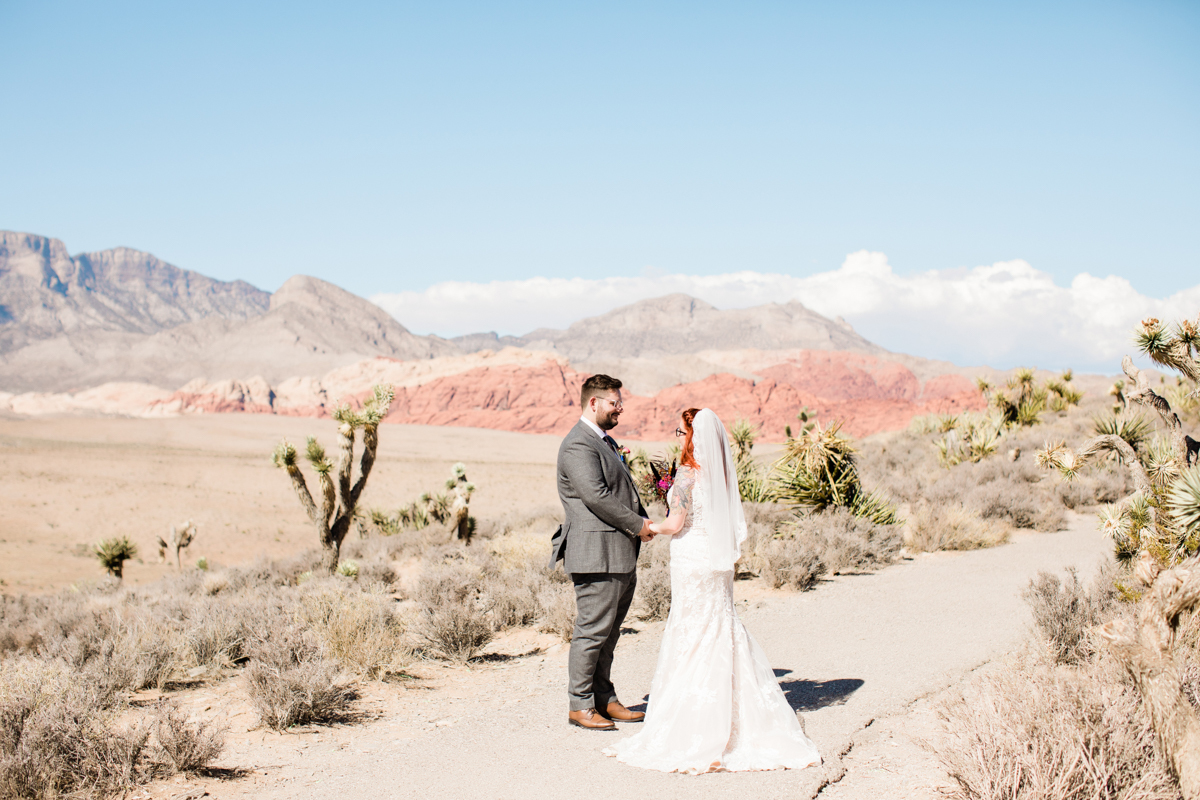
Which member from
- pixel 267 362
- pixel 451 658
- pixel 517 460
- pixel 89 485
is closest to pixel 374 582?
pixel 451 658

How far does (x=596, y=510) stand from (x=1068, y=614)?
3806 millimetres

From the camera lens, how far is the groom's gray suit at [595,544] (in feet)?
15.6

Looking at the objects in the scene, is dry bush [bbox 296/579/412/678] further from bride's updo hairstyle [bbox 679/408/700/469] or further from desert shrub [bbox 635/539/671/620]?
bride's updo hairstyle [bbox 679/408/700/469]

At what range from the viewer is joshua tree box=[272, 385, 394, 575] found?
11820 mm

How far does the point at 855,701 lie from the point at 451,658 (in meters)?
3.57

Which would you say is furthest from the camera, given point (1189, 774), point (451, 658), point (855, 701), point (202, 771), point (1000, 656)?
point (451, 658)

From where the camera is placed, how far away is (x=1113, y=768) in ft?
11.2

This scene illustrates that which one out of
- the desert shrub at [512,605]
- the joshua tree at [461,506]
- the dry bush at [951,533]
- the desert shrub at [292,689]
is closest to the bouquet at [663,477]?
the desert shrub at [292,689]

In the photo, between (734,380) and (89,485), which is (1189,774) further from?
(734,380)

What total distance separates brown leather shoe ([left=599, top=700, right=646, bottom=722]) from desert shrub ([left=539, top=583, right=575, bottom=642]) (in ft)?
7.79

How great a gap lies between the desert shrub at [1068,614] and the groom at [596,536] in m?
3.25

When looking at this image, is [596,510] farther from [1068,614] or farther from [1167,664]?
[1068,614]

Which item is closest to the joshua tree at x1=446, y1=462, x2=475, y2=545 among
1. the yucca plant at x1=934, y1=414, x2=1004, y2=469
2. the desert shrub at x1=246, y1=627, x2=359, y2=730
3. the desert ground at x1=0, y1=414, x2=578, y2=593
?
the desert ground at x1=0, y1=414, x2=578, y2=593

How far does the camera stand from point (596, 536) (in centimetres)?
480
